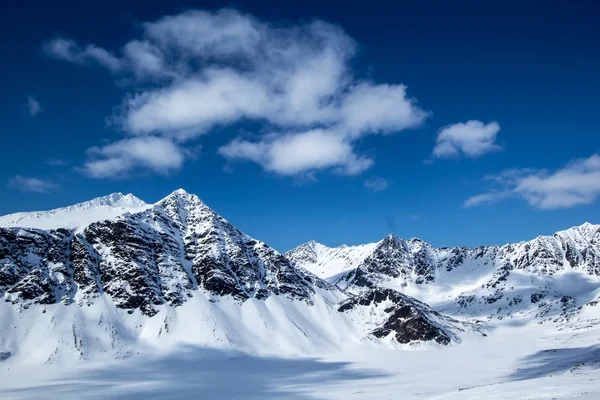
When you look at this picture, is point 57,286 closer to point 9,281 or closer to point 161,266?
point 9,281

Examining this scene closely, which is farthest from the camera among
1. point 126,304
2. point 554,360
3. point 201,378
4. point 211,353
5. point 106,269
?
point 106,269

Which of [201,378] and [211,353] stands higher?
[211,353]

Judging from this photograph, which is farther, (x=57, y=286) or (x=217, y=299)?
(x=217, y=299)

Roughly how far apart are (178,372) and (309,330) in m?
72.1

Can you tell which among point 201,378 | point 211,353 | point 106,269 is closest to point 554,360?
point 201,378

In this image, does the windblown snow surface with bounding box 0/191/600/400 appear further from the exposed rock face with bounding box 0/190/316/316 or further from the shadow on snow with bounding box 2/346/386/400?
the exposed rock face with bounding box 0/190/316/316

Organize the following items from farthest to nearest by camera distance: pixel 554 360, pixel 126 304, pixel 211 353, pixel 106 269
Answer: pixel 106 269, pixel 126 304, pixel 211 353, pixel 554 360

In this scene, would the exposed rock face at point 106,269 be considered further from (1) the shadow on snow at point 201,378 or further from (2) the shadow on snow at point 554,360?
(2) the shadow on snow at point 554,360

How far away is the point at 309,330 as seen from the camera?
189500 mm

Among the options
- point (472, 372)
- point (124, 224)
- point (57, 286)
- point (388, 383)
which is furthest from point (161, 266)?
point (472, 372)

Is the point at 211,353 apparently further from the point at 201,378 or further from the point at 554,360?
the point at 554,360

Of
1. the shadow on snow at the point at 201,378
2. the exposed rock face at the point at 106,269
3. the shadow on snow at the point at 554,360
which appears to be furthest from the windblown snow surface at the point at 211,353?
the exposed rock face at the point at 106,269

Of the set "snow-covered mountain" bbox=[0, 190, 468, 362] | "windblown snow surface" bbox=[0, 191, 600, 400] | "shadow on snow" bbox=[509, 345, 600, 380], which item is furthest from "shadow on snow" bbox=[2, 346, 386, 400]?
"shadow on snow" bbox=[509, 345, 600, 380]

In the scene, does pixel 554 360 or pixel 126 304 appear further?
pixel 126 304
